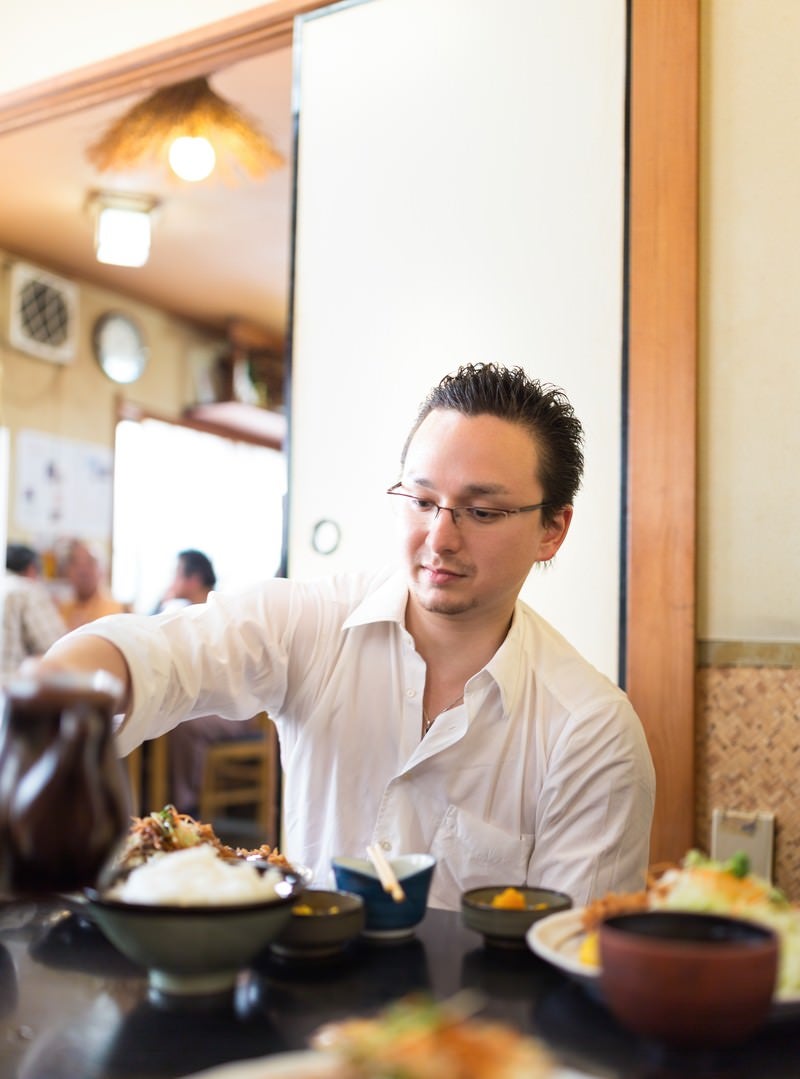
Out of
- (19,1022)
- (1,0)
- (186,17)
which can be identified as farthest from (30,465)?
(19,1022)

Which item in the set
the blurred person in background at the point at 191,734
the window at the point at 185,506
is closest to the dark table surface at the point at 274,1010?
the blurred person in background at the point at 191,734

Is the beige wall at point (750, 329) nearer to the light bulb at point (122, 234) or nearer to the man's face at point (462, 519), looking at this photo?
the man's face at point (462, 519)

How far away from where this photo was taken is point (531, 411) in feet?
6.21

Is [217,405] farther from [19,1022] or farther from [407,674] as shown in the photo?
[19,1022]

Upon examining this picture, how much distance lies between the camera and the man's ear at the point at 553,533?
1.95m

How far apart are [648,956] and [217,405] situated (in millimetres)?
6408

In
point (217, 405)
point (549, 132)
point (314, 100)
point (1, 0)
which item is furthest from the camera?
point (217, 405)

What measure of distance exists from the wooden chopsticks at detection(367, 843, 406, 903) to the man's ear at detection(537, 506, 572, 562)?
31.0 inches

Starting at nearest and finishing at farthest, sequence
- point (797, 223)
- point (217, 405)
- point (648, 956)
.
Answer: point (648, 956)
point (797, 223)
point (217, 405)

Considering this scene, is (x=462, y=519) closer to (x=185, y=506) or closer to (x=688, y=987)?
(x=688, y=987)

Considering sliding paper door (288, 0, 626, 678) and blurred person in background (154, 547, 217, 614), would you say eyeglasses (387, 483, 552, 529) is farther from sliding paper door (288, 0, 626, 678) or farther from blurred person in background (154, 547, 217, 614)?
blurred person in background (154, 547, 217, 614)

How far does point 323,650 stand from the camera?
1909 millimetres

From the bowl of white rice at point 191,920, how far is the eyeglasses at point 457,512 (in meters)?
0.77

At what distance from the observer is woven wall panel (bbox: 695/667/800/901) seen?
2049 mm
